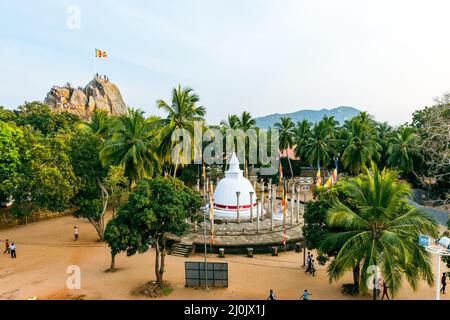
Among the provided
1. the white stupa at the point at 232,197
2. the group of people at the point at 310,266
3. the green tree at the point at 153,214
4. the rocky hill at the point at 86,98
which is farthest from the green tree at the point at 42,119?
the group of people at the point at 310,266

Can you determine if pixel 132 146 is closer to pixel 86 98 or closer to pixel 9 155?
pixel 9 155

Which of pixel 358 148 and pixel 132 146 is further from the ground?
pixel 358 148

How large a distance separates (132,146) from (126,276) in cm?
1181

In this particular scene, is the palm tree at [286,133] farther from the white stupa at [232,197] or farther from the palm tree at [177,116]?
the palm tree at [177,116]

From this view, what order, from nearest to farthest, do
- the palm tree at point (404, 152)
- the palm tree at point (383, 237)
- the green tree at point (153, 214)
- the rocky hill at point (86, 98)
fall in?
the palm tree at point (383, 237), the green tree at point (153, 214), the palm tree at point (404, 152), the rocky hill at point (86, 98)

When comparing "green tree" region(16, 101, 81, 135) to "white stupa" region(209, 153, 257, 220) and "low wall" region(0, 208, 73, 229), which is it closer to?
"low wall" region(0, 208, 73, 229)

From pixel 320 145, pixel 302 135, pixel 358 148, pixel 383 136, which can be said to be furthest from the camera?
pixel 302 135

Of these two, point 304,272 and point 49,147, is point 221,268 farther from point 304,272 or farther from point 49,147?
point 49,147

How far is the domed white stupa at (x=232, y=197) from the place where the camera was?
1378 inches

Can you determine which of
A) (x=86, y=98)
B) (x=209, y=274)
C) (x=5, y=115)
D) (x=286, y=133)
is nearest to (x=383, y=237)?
(x=209, y=274)

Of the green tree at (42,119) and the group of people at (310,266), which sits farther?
the green tree at (42,119)

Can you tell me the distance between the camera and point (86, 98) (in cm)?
9569

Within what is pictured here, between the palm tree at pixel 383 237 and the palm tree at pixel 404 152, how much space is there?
30.7 meters

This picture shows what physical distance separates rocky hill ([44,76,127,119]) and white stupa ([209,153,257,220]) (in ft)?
209
